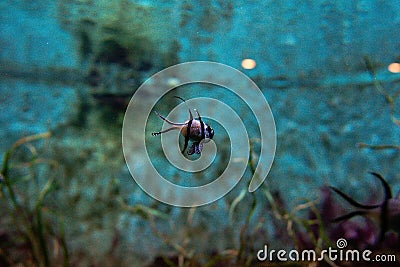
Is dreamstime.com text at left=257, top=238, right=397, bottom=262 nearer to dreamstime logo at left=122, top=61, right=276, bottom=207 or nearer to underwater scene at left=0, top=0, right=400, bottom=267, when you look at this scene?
underwater scene at left=0, top=0, right=400, bottom=267

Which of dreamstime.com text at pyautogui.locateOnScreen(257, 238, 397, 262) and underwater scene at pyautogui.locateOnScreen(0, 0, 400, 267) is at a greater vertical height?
underwater scene at pyautogui.locateOnScreen(0, 0, 400, 267)

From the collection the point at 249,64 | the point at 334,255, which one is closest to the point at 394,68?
the point at 249,64

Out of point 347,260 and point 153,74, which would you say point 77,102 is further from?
point 347,260

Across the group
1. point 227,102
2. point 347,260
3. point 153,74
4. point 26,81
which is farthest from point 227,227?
point 26,81

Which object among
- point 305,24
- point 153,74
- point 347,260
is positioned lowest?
point 347,260

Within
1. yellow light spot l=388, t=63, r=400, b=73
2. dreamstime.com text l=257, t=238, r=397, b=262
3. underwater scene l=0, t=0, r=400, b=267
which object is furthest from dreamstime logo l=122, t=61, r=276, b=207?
yellow light spot l=388, t=63, r=400, b=73

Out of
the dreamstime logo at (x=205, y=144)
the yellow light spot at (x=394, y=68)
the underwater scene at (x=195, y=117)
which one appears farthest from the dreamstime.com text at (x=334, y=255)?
the yellow light spot at (x=394, y=68)
